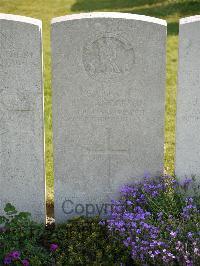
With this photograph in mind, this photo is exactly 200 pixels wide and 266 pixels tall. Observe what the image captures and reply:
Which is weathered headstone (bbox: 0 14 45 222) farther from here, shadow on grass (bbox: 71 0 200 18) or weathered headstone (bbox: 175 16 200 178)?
shadow on grass (bbox: 71 0 200 18)

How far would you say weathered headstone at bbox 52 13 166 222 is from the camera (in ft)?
14.8

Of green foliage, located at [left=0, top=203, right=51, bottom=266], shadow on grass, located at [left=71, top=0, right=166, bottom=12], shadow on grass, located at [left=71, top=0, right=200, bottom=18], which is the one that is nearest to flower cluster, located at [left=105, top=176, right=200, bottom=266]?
green foliage, located at [left=0, top=203, right=51, bottom=266]

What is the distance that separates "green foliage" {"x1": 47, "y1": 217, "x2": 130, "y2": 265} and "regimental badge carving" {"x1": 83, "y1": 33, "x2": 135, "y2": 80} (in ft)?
4.11

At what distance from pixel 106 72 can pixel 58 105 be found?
48 centimetres

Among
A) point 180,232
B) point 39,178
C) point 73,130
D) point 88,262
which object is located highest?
point 73,130

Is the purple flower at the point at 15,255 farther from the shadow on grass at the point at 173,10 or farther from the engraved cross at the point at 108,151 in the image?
the shadow on grass at the point at 173,10

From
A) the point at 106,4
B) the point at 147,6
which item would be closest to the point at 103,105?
the point at 147,6

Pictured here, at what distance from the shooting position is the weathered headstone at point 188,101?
14.8 ft

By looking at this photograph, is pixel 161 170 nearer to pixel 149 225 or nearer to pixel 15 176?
pixel 149 225

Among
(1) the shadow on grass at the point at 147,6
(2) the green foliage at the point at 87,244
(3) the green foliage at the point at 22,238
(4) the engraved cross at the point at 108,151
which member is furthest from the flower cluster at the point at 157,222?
(1) the shadow on grass at the point at 147,6

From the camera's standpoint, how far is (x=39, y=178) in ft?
16.1

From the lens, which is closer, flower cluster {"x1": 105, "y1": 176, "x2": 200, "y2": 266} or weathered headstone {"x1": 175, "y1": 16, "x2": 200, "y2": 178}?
flower cluster {"x1": 105, "y1": 176, "x2": 200, "y2": 266}

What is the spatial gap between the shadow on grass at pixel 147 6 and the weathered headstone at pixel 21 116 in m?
9.62

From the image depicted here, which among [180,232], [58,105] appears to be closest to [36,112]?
[58,105]
